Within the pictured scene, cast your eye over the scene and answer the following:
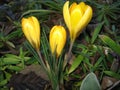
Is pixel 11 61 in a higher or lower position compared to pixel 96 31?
lower

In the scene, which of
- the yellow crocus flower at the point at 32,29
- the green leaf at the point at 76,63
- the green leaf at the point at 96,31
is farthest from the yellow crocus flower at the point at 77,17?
the green leaf at the point at 96,31

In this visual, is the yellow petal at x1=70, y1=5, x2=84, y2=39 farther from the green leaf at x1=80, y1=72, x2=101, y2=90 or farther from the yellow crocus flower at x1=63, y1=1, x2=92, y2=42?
the green leaf at x1=80, y1=72, x2=101, y2=90

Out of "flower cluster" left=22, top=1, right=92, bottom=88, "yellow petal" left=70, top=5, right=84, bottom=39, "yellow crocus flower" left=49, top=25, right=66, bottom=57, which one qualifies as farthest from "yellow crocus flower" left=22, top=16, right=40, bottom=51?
"yellow petal" left=70, top=5, right=84, bottom=39

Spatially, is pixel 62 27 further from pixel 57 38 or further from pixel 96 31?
pixel 96 31

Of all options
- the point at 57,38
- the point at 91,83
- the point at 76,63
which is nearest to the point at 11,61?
the point at 76,63

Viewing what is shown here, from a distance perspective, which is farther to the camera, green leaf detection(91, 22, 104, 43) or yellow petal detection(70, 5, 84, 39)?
green leaf detection(91, 22, 104, 43)

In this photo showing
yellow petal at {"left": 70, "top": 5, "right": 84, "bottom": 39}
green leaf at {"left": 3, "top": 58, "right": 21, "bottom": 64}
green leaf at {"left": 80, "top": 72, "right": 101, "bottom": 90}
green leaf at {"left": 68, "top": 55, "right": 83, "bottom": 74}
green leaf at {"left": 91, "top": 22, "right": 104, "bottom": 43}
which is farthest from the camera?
green leaf at {"left": 91, "top": 22, "right": 104, "bottom": 43}

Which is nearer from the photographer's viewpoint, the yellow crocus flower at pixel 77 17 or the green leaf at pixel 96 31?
the yellow crocus flower at pixel 77 17

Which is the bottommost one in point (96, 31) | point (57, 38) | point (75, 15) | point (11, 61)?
point (11, 61)

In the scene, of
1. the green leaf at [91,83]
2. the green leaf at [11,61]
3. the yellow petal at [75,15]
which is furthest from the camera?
the green leaf at [11,61]

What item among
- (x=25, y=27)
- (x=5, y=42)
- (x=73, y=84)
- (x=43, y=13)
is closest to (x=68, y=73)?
(x=73, y=84)

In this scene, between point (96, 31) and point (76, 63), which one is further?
point (96, 31)

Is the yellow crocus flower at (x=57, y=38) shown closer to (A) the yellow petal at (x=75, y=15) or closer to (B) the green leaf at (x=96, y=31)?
(A) the yellow petal at (x=75, y=15)
